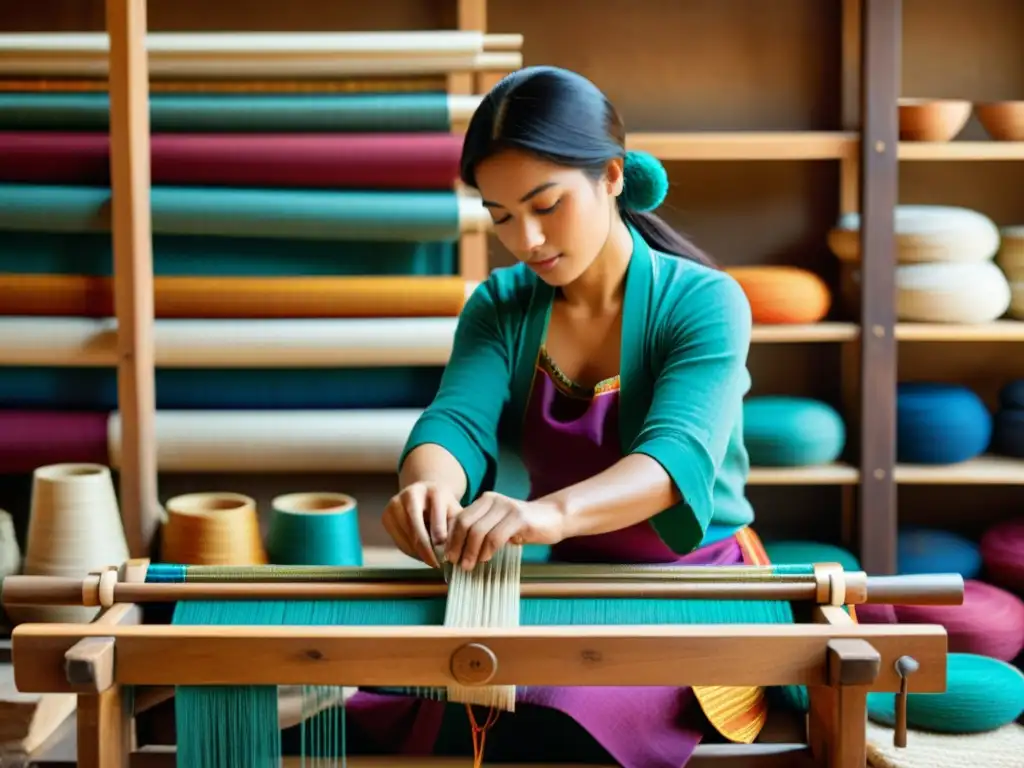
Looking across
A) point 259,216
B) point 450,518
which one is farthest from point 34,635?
point 259,216

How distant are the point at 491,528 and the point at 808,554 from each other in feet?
5.57

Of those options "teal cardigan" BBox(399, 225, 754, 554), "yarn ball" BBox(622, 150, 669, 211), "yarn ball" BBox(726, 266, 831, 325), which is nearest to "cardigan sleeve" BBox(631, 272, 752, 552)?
"teal cardigan" BBox(399, 225, 754, 554)

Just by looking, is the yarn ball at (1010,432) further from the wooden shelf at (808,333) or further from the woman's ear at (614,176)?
the woman's ear at (614,176)

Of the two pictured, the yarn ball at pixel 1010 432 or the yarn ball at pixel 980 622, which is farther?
the yarn ball at pixel 1010 432

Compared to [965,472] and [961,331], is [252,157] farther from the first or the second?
[965,472]

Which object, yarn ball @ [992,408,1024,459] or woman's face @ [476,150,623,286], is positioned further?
yarn ball @ [992,408,1024,459]

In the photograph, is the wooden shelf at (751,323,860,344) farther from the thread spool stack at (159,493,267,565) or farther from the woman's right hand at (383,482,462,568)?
the woman's right hand at (383,482,462,568)


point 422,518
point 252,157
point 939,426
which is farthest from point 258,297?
point 939,426

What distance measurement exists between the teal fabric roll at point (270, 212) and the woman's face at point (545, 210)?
111 cm

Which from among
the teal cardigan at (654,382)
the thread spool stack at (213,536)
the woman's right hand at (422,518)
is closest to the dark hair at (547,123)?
the teal cardigan at (654,382)

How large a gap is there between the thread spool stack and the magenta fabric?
1.03 ft

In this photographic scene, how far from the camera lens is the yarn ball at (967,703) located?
2414mm

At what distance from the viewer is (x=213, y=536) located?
245 cm

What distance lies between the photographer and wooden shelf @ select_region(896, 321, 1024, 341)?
289cm
